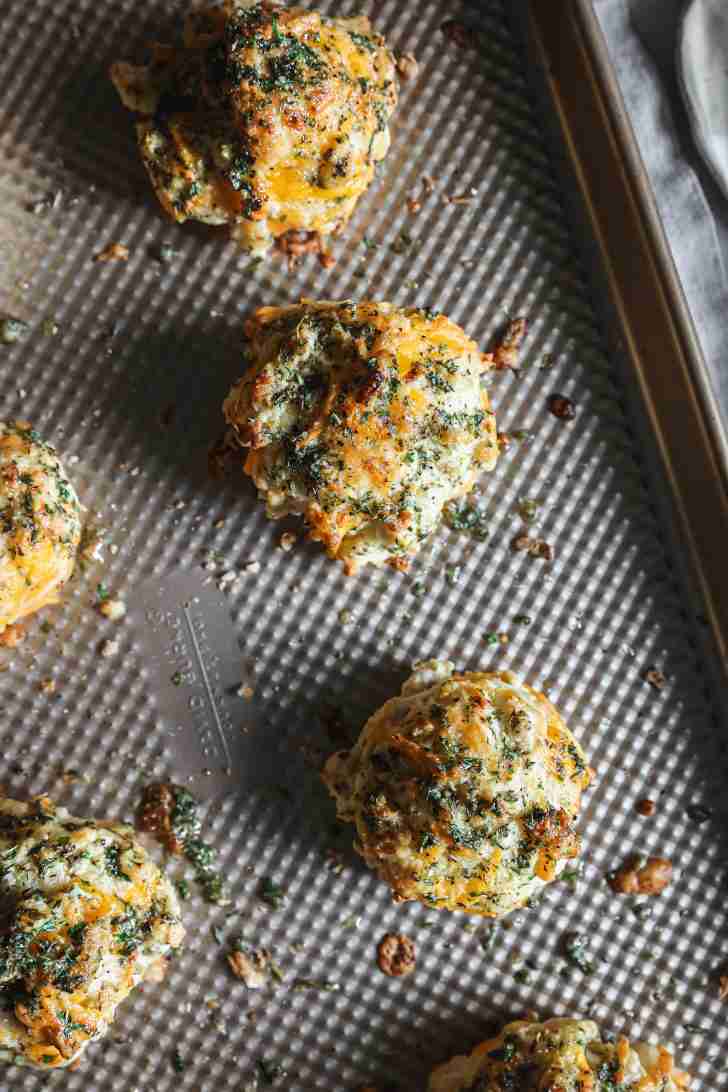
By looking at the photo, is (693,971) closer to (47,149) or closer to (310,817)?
(310,817)

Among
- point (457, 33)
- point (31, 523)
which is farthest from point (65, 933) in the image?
point (457, 33)

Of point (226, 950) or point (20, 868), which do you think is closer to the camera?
point (20, 868)

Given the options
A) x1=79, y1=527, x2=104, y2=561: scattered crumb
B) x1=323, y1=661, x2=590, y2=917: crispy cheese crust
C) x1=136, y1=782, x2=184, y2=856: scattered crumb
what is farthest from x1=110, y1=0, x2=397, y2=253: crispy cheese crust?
x1=136, y1=782, x2=184, y2=856: scattered crumb

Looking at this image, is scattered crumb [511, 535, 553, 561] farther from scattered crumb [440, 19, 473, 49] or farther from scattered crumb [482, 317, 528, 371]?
scattered crumb [440, 19, 473, 49]

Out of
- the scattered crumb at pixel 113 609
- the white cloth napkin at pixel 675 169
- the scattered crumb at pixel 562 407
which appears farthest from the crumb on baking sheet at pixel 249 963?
the white cloth napkin at pixel 675 169

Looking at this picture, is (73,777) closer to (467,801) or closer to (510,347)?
(467,801)

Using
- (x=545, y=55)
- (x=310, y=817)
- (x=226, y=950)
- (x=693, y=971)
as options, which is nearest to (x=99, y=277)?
(x=545, y=55)
